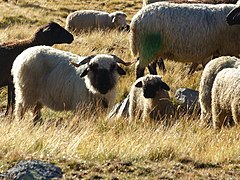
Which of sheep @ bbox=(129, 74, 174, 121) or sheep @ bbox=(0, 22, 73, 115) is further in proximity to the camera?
sheep @ bbox=(0, 22, 73, 115)

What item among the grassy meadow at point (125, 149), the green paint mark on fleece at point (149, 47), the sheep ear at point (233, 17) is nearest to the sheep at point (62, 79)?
the grassy meadow at point (125, 149)

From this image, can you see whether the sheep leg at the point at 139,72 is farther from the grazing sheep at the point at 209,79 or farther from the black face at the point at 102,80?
the grazing sheep at the point at 209,79

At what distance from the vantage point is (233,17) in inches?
416

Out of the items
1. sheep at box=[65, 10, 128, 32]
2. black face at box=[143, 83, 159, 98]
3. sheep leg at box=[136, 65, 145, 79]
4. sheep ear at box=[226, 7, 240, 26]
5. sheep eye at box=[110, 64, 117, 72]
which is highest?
sheep ear at box=[226, 7, 240, 26]

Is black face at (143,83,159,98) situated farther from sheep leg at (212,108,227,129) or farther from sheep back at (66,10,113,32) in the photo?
sheep back at (66,10,113,32)

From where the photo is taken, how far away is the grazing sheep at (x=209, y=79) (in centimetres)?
855

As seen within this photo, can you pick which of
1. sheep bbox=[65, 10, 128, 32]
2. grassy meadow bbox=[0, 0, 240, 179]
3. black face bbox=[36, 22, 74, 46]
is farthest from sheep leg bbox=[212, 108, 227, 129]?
sheep bbox=[65, 10, 128, 32]

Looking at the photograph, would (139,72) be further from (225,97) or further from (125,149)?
(125,149)

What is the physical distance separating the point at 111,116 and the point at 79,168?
435cm

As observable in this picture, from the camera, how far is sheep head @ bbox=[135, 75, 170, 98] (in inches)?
357

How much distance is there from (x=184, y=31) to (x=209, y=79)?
102 inches

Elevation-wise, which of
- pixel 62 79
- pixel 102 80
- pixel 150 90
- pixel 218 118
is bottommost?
pixel 218 118

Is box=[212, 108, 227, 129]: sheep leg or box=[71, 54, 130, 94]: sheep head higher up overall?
box=[71, 54, 130, 94]: sheep head

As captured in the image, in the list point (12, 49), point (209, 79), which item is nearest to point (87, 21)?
point (12, 49)
